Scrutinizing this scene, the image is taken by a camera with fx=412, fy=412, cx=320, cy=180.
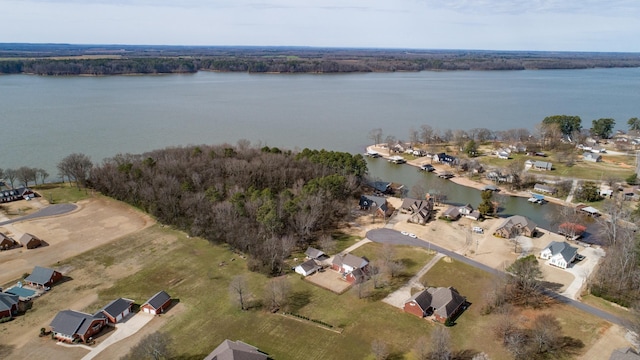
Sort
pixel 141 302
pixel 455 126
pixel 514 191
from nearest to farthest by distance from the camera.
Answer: pixel 141 302
pixel 514 191
pixel 455 126

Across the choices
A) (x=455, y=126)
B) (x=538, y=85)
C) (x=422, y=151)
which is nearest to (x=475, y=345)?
(x=422, y=151)

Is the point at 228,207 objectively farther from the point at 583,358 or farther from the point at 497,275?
the point at 583,358

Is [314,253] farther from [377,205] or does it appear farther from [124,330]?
[124,330]

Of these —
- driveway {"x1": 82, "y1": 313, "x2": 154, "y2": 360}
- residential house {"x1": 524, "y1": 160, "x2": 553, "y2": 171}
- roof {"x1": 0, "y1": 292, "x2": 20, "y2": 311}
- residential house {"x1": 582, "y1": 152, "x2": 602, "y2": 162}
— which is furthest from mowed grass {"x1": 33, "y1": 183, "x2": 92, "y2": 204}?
residential house {"x1": 582, "y1": 152, "x2": 602, "y2": 162}

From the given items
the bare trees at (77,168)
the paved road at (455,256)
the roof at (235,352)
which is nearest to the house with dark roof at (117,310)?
the roof at (235,352)

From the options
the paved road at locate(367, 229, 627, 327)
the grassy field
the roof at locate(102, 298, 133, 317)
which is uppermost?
the roof at locate(102, 298, 133, 317)

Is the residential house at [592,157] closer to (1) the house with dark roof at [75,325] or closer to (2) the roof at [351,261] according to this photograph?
(2) the roof at [351,261]

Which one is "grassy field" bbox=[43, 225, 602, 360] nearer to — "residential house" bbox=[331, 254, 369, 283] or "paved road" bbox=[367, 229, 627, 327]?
"paved road" bbox=[367, 229, 627, 327]
